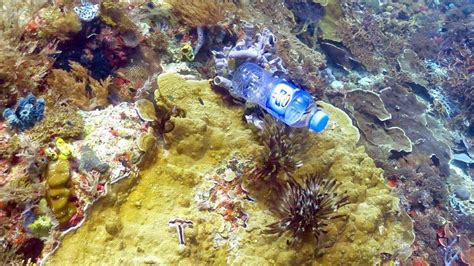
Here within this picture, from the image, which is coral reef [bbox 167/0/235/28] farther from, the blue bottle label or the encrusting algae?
the blue bottle label

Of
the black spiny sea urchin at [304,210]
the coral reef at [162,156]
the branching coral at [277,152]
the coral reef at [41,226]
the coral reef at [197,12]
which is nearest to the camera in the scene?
the coral reef at [41,226]

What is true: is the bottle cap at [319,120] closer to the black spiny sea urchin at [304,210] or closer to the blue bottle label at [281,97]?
the blue bottle label at [281,97]

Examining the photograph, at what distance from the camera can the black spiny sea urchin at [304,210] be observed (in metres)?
3.46

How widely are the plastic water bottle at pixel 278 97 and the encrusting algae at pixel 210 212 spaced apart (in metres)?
0.31

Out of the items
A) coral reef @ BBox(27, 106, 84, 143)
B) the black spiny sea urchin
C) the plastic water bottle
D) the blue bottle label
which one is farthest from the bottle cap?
coral reef @ BBox(27, 106, 84, 143)

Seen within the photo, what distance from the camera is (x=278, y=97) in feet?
12.1

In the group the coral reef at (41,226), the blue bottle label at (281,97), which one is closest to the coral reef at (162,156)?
the coral reef at (41,226)

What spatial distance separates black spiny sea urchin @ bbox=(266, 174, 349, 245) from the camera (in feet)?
11.4

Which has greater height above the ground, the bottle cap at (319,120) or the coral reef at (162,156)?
the bottle cap at (319,120)

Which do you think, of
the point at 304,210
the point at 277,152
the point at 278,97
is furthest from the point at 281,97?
the point at 304,210

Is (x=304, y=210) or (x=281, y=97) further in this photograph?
(x=281, y=97)

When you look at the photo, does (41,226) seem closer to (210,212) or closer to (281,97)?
(210,212)

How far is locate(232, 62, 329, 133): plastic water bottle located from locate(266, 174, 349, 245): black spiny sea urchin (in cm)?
65

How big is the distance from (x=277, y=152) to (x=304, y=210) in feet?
2.36
